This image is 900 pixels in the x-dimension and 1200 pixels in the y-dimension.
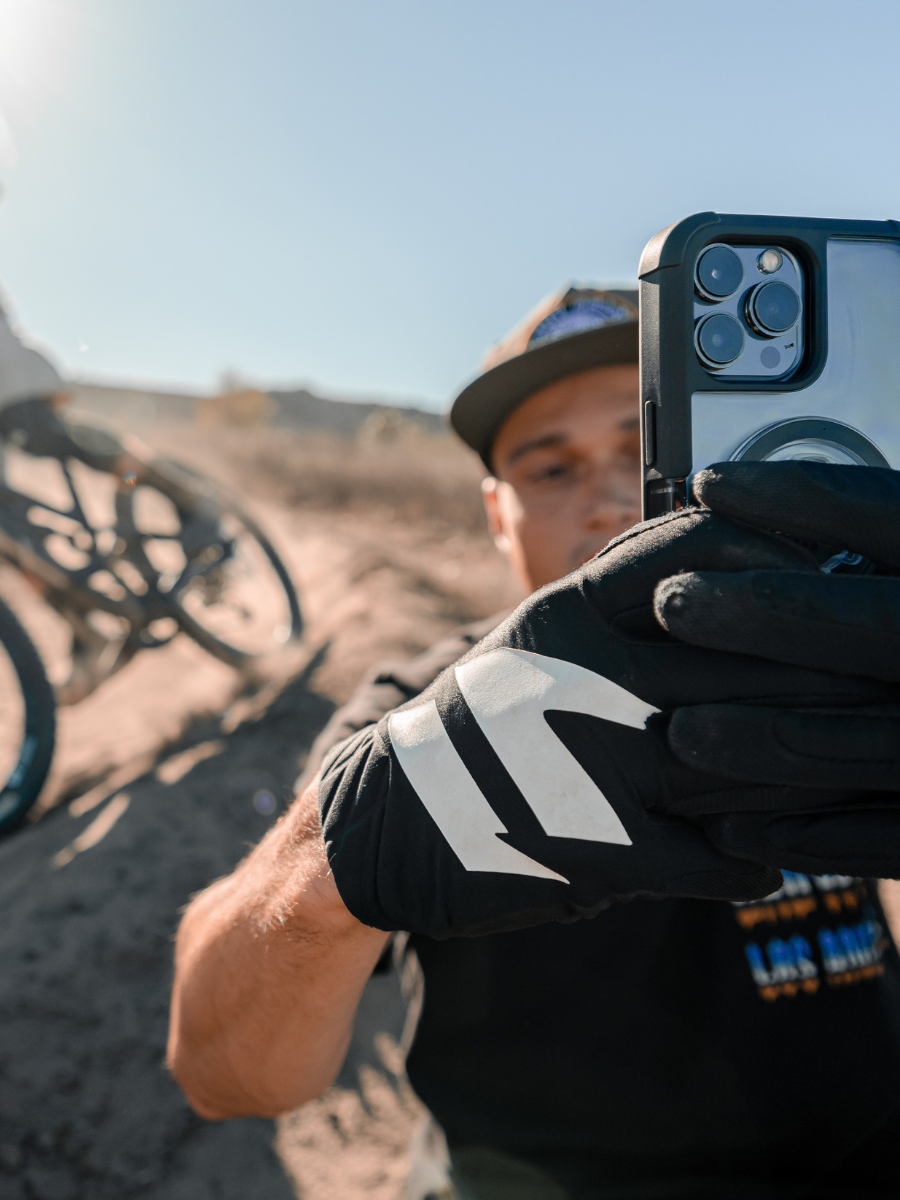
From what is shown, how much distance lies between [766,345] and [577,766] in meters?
0.54

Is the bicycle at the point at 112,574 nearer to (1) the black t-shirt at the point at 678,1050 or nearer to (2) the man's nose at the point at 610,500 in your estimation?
(1) the black t-shirt at the point at 678,1050

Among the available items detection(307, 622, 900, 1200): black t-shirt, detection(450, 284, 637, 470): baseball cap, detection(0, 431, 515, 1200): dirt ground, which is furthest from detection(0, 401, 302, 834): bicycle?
detection(307, 622, 900, 1200): black t-shirt

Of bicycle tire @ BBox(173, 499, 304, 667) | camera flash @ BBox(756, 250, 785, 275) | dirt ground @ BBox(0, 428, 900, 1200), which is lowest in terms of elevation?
dirt ground @ BBox(0, 428, 900, 1200)

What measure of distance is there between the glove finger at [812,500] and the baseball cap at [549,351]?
0.86m

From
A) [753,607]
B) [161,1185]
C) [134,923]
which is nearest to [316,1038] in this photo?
[753,607]

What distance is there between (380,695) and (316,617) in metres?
4.61

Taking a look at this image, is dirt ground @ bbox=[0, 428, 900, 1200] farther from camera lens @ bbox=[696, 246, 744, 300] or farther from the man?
camera lens @ bbox=[696, 246, 744, 300]

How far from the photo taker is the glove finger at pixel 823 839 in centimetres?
75

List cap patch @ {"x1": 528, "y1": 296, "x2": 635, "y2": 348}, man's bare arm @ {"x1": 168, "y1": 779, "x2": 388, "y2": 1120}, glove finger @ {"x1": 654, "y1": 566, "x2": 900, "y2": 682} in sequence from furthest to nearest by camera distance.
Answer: cap patch @ {"x1": 528, "y1": 296, "x2": 635, "y2": 348}, man's bare arm @ {"x1": 168, "y1": 779, "x2": 388, "y2": 1120}, glove finger @ {"x1": 654, "y1": 566, "x2": 900, "y2": 682}

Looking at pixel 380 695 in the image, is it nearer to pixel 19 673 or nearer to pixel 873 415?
pixel 873 415

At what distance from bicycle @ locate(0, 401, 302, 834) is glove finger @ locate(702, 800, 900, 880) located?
3400 millimetres

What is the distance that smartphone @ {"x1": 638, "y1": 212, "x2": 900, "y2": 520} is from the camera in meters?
0.78

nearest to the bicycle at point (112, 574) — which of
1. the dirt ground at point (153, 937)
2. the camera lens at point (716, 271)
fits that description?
the dirt ground at point (153, 937)

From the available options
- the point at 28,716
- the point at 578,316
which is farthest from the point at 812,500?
the point at 28,716
